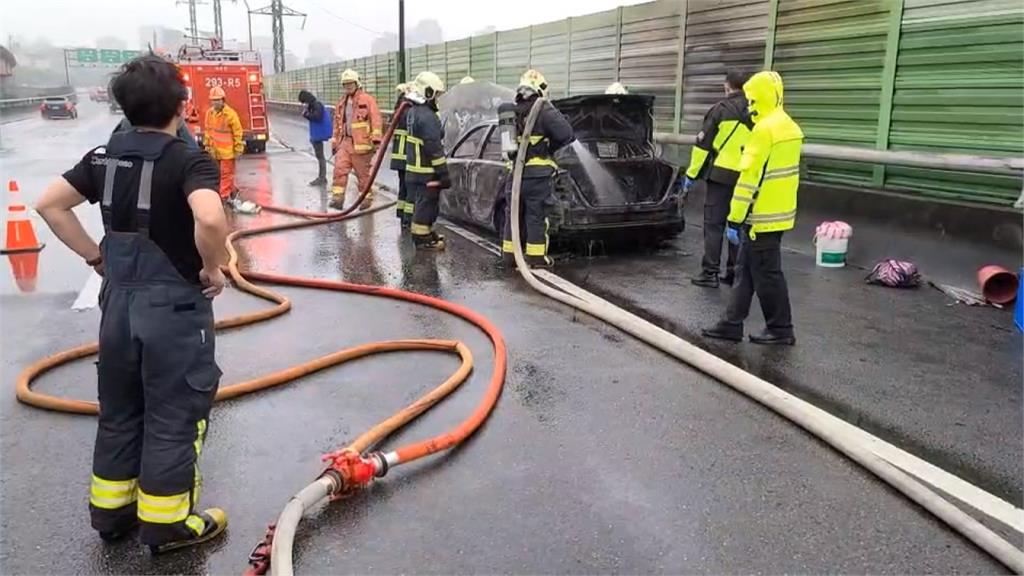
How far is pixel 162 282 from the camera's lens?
8.91 ft

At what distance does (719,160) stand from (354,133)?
625 cm

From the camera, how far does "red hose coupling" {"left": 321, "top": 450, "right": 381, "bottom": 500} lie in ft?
10.1

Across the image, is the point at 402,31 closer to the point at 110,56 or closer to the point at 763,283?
the point at 763,283

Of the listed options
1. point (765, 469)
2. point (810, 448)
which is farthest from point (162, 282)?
point (810, 448)

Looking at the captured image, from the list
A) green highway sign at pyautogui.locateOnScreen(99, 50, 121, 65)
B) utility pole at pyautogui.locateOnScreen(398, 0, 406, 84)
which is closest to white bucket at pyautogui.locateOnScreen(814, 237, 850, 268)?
utility pole at pyautogui.locateOnScreen(398, 0, 406, 84)

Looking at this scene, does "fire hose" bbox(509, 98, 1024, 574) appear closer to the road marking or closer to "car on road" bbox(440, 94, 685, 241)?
"car on road" bbox(440, 94, 685, 241)

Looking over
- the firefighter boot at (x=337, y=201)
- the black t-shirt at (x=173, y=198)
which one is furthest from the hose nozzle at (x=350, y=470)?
the firefighter boot at (x=337, y=201)

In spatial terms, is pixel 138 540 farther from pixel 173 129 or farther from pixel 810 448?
pixel 810 448

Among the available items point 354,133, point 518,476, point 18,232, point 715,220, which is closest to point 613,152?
point 715,220

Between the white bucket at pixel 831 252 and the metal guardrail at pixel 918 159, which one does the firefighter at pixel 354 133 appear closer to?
the metal guardrail at pixel 918 159

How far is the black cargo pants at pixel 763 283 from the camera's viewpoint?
200 inches

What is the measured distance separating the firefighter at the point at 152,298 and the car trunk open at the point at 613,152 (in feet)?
17.6

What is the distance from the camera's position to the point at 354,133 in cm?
1112

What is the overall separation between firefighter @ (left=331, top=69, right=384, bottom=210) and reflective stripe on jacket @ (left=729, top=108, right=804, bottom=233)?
6.86 metres
